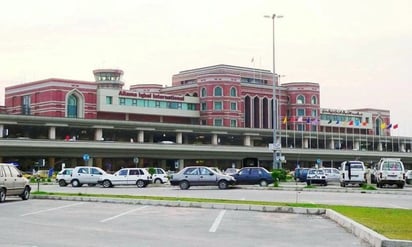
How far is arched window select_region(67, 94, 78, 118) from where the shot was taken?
102 metres

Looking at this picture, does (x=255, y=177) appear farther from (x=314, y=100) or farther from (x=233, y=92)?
(x=314, y=100)

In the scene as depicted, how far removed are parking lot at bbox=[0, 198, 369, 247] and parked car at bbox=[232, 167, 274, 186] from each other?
67.1 ft

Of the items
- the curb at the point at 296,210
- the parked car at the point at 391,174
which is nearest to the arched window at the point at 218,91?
the parked car at the point at 391,174

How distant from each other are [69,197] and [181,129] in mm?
78048

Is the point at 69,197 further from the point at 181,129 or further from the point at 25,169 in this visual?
the point at 181,129

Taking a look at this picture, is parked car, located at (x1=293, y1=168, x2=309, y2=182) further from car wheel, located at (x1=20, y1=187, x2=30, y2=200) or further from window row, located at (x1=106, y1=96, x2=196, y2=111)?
window row, located at (x1=106, y1=96, x2=196, y2=111)

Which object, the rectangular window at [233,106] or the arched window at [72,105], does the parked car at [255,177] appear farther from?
the rectangular window at [233,106]

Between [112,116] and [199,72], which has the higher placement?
Answer: [199,72]

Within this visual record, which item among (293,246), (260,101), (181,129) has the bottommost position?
(293,246)

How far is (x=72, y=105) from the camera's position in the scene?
102 m

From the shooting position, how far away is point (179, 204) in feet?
70.8

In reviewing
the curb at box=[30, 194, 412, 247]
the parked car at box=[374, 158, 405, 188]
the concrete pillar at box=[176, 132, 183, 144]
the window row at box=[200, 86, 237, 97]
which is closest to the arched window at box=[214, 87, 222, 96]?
the window row at box=[200, 86, 237, 97]

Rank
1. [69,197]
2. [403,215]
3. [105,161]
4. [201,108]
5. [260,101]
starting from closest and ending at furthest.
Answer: [403,215] < [69,197] < [105,161] < [201,108] < [260,101]

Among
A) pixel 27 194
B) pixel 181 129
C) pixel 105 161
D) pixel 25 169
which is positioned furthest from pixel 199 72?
pixel 27 194
